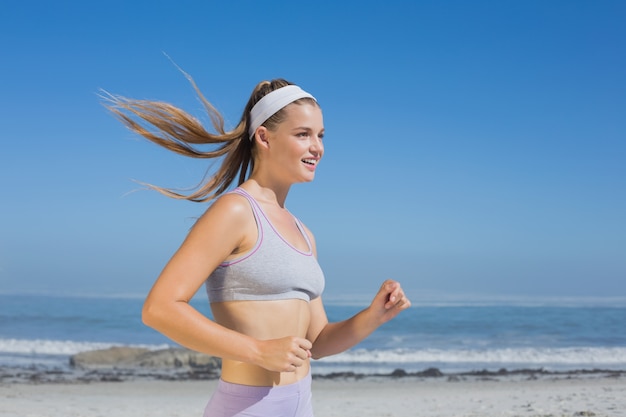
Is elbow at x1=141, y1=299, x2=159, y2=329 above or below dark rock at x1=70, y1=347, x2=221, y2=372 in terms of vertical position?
above

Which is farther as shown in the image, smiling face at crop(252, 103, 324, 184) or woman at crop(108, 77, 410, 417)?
smiling face at crop(252, 103, 324, 184)

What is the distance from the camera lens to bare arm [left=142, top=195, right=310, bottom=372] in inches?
71.9

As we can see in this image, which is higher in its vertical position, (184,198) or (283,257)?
(184,198)

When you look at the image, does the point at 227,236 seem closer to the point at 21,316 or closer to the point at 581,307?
the point at 21,316

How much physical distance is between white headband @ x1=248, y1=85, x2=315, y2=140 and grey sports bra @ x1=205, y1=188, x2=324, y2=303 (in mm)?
253

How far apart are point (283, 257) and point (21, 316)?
25.5 metres

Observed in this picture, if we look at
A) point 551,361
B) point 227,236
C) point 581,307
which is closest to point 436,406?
point 227,236

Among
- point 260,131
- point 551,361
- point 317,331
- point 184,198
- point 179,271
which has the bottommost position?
point 551,361

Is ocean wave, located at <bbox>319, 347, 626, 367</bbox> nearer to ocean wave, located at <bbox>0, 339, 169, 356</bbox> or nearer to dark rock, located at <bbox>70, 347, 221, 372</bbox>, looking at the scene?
dark rock, located at <bbox>70, 347, 221, 372</bbox>

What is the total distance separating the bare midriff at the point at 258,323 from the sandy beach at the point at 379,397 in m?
5.88

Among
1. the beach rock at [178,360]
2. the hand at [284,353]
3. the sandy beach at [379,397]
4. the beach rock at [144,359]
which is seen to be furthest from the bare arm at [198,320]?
the beach rock at [178,360]

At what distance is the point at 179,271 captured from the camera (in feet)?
6.20

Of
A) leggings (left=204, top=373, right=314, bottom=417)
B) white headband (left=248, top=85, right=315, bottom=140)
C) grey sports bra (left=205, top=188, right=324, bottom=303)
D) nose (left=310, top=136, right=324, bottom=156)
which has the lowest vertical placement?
leggings (left=204, top=373, right=314, bottom=417)

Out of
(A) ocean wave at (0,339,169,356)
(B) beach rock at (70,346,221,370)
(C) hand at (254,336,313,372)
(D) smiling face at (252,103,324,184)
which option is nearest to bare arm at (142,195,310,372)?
(C) hand at (254,336,313,372)
